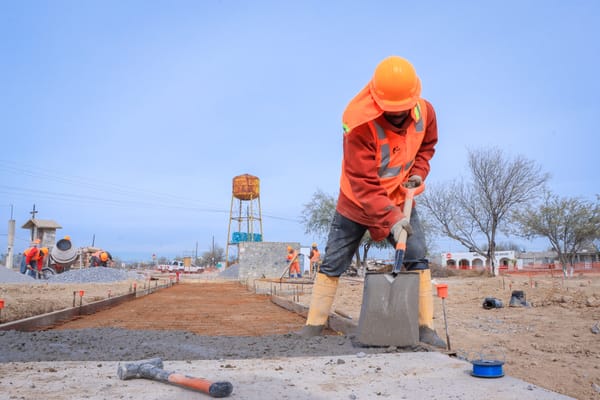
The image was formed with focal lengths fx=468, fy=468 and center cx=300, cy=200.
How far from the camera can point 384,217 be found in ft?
10.6

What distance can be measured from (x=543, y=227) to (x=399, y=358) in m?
27.9

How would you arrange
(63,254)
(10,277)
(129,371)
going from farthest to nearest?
(63,254), (10,277), (129,371)

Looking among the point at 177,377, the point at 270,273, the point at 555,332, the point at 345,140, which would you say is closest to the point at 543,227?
the point at 270,273

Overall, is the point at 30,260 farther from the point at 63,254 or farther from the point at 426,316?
the point at 426,316

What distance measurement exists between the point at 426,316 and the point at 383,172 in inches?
43.6

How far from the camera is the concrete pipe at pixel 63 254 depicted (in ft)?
73.4

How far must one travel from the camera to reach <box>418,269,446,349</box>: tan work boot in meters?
3.33

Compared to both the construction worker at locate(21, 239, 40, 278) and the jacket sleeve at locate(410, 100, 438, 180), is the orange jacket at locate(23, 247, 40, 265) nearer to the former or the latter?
the construction worker at locate(21, 239, 40, 278)

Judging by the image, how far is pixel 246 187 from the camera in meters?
36.6

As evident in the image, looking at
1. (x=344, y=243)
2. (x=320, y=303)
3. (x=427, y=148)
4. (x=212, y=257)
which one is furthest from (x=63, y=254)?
(x=212, y=257)

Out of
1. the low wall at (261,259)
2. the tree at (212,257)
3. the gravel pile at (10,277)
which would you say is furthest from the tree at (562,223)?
the tree at (212,257)

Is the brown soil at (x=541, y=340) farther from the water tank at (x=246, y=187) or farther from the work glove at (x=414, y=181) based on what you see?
the water tank at (x=246, y=187)

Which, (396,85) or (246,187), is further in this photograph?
(246,187)

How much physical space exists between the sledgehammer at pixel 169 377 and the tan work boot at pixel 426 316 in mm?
1869
